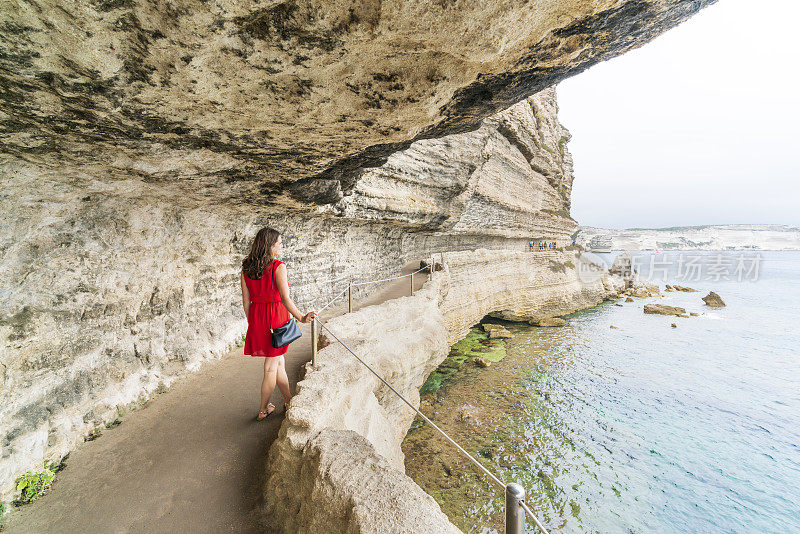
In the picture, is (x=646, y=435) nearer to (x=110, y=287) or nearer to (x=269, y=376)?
(x=269, y=376)

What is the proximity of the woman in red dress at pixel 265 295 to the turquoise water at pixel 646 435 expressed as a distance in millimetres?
5042

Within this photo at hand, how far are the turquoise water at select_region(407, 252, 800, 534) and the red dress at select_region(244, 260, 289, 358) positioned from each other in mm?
5051

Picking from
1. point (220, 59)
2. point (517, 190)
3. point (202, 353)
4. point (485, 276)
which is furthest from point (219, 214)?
point (517, 190)

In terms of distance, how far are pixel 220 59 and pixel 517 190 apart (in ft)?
60.6

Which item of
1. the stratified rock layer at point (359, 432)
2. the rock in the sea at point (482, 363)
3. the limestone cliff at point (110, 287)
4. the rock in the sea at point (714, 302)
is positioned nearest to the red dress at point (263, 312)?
the stratified rock layer at point (359, 432)

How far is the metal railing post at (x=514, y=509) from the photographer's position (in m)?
1.42

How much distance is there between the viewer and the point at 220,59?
6.34 ft

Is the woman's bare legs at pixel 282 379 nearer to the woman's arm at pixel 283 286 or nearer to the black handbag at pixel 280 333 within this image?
the black handbag at pixel 280 333

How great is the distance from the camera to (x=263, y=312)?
2.96 metres

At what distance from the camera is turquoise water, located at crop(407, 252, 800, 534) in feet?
21.2

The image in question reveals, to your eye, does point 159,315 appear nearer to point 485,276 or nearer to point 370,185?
point 370,185

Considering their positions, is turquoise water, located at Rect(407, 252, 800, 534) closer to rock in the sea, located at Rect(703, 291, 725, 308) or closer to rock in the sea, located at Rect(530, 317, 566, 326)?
rock in the sea, located at Rect(530, 317, 566, 326)

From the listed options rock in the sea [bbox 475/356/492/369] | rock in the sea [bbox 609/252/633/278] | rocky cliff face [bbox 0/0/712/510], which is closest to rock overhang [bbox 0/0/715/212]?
rocky cliff face [bbox 0/0/712/510]

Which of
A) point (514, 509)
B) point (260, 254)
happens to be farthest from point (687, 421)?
point (260, 254)
